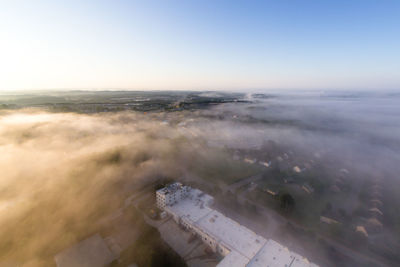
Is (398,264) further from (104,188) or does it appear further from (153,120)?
(153,120)

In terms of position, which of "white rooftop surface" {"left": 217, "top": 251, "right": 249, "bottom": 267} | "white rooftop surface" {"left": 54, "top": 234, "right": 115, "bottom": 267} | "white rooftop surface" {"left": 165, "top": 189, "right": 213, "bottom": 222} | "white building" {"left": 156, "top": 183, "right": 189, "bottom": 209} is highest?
"white building" {"left": 156, "top": 183, "right": 189, "bottom": 209}

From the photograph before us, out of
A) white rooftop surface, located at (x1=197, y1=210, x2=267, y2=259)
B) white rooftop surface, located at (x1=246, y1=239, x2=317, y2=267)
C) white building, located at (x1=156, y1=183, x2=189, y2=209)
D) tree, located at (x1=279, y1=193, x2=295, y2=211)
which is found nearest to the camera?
white rooftop surface, located at (x1=246, y1=239, x2=317, y2=267)

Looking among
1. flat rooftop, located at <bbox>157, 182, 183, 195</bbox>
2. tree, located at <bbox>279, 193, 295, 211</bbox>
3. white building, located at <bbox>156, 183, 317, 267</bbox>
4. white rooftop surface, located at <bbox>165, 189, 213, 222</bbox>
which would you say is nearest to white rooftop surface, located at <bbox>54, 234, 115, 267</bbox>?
white building, located at <bbox>156, 183, 317, 267</bbox>

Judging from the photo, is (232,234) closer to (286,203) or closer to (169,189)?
(169,189)

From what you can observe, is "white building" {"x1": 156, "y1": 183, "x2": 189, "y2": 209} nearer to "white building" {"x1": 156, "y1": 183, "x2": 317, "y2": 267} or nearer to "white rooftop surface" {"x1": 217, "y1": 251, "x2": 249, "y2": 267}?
"white building" {"x1": 156, "y1": 183, "x2": 317, "y2": 267}

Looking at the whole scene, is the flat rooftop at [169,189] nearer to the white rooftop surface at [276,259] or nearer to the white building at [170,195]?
the white building at [170,195]

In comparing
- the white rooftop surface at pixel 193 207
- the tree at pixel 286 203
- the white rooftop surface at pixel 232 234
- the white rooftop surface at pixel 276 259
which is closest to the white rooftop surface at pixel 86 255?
the white rooftop surface at pixel 193 207
